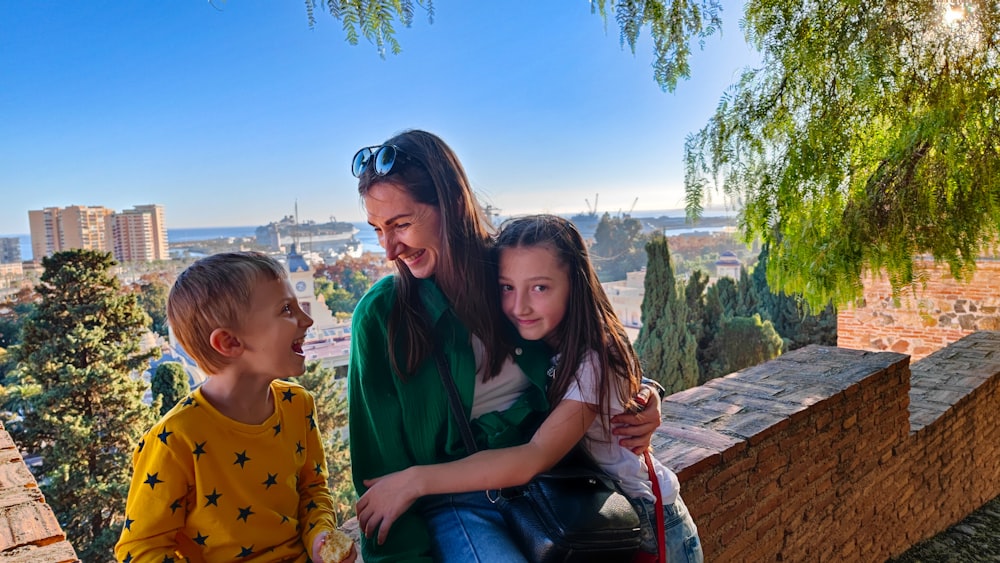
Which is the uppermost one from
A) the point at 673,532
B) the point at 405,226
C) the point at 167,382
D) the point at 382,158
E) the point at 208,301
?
the point at 382,158

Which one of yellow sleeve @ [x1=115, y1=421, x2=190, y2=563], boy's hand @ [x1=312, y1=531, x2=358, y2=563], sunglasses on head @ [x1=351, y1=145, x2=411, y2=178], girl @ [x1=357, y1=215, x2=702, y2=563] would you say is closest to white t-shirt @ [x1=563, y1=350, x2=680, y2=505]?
girl @ [x1=357, y1=215, x2=702, y2=563]

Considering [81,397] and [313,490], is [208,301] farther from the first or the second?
[81,397]

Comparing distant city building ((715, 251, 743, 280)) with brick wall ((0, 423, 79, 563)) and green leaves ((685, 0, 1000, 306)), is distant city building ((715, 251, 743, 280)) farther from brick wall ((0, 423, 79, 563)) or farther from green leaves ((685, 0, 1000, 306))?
brick wall ((0, 423, 79, 563))

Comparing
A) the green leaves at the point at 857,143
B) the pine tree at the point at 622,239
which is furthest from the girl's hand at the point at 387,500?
the pine tree at the point at 622,239

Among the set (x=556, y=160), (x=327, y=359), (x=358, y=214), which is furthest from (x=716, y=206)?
(x=556, y=160)

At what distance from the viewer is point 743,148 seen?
301cm

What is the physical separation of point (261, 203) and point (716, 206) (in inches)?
1278

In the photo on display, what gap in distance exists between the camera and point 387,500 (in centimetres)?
96

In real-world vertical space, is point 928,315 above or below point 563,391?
below

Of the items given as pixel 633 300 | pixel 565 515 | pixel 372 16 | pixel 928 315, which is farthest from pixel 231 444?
pixel 633 300

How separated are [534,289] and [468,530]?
1.36 feet

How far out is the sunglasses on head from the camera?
3.50 ft

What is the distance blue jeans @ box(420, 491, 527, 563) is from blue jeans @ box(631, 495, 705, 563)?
27cm

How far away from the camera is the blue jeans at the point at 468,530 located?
0.93 metres
